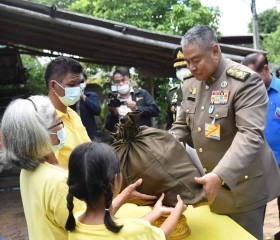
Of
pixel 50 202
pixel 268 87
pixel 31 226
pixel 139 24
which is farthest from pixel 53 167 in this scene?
pixel 139 24

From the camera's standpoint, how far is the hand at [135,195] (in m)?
1.66

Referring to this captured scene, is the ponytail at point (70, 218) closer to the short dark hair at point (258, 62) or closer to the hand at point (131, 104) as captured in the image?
the short dark hair at point (258, 62)

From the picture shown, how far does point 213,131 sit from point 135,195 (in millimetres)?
578

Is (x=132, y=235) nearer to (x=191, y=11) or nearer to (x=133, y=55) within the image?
(x=133, y=55)

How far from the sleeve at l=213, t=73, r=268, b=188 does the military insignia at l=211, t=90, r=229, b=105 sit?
0.06 m

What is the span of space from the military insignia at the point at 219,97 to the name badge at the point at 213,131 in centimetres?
12

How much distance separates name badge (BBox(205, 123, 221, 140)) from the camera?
2.00 m

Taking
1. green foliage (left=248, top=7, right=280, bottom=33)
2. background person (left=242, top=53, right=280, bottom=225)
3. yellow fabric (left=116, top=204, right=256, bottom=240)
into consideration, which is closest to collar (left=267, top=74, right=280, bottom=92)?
background person (left=242, top=53, right=280, bottom=225)

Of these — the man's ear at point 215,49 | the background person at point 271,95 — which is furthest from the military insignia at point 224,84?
the background person at point 271,95

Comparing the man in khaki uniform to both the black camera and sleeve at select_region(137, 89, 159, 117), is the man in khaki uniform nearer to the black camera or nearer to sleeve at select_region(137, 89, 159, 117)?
the black camera

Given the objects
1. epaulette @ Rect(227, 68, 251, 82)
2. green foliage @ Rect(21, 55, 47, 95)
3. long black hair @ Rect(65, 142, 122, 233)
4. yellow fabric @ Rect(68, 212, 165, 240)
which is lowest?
green foliage @ Rect(21, 55, 47, 95)

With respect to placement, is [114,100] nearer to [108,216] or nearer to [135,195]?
[135,195]

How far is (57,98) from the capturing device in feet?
8.40

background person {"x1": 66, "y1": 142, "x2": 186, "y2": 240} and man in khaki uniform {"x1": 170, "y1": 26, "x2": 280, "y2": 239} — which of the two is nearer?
background person {"x1": 66, "y1": 142, "x2": 186, "y2": 240}
